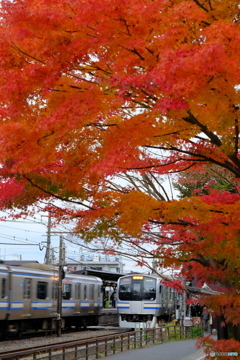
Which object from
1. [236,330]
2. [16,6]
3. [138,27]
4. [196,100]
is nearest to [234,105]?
[196,100]

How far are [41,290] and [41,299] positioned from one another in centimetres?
40

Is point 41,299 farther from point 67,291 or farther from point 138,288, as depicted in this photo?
point 138,288

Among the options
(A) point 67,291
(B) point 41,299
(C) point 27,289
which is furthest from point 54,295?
(C) point 27,289

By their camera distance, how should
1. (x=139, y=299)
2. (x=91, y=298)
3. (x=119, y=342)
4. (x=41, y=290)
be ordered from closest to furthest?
1. (x=119, y=342)
2. (x=41, y=290)
3. (x=91, y=298)
4. (x=139, y=299)

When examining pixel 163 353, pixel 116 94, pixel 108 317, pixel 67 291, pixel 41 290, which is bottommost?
pixel 108 317

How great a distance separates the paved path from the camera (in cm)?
1500

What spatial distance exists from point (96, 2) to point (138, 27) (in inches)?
22.3

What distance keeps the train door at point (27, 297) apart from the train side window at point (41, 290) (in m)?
0.84

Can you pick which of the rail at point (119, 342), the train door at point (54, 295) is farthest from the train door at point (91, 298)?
the rail at point (119, 342)

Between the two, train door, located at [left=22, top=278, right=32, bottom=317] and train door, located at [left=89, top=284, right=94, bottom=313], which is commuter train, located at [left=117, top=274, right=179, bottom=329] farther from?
train door, located at [left=22, top=278, right=32, bottom=317]

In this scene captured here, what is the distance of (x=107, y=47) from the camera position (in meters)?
6.21

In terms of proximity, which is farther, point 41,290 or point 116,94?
point 41,290

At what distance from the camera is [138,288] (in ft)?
97.0

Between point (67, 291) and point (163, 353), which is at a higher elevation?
point (67, 291)
